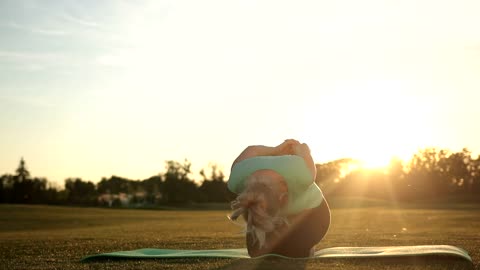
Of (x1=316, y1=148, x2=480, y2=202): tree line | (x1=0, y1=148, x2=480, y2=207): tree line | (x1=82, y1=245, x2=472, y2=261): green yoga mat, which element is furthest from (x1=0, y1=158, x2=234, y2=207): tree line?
(x1=82, y1=245, x2=472, y2=261): green yoga mat

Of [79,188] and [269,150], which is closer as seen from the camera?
[269,150]

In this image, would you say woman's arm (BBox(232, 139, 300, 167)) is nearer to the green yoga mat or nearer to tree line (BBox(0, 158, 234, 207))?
the green yoga mat

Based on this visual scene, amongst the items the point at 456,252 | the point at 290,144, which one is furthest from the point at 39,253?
the point at 456,252

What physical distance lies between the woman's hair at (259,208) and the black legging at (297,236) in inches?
7.0

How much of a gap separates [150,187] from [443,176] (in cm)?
4709

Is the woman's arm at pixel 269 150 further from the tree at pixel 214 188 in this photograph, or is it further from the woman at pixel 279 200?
the tree at pixel 214 188

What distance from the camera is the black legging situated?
7777mm

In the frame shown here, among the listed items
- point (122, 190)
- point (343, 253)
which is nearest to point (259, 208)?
point (343, 253)

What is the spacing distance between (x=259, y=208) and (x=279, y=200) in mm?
352

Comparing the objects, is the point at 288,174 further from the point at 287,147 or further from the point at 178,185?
the point at 178,185

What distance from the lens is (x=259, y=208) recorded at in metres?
7.33

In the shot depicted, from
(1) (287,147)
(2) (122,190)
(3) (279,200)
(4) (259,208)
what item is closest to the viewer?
(4) (259,208)

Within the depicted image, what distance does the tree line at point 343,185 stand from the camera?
79750 millimetres

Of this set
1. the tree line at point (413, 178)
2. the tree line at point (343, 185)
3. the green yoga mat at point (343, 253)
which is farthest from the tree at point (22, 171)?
the green yoga mat at point (343, 253)
